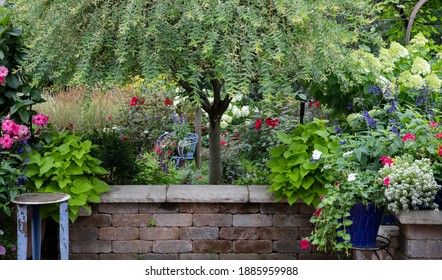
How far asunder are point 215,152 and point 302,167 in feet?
2.94

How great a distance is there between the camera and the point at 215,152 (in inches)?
171

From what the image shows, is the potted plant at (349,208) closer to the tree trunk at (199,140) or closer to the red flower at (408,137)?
the red flower at (408,137)

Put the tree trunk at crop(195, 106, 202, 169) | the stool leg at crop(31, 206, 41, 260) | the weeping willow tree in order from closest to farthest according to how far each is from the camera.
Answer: the weeping willow tree → the stool leg at crop(31, 206, 41, 260) → the tree trunk at crop(195, 106, 202, 169)

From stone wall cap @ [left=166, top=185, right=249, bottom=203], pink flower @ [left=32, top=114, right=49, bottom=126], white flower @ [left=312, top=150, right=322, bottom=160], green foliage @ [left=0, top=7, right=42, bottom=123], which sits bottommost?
stone wall cap @ [left=166, top=185, right=249, bottom=203]

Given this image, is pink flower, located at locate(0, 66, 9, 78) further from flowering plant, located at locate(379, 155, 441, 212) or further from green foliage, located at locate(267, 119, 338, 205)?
flowering plant, located at locate(379, 155, 441, 212)

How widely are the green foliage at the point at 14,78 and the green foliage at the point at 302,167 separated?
152cm

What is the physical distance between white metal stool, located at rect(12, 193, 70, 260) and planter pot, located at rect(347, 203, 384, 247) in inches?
59.9

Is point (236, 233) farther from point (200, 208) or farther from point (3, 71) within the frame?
point (3, 71)

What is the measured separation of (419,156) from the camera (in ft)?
10.7

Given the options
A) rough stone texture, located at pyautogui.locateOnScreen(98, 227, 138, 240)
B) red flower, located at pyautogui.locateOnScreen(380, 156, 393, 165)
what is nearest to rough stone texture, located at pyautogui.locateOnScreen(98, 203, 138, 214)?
rough stone texture, located at pyautogui.locateOnScreen(98, 227, 138, 240)

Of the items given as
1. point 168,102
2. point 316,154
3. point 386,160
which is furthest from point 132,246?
point 168,102

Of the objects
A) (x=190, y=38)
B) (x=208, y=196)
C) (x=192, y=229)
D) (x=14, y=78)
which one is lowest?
(x=192, y=229)

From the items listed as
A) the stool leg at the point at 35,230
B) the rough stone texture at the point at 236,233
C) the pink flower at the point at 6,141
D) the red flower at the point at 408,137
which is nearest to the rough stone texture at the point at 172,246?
the rough stone texture at the point at 236,233

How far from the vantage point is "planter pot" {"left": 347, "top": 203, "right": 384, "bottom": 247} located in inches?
122
